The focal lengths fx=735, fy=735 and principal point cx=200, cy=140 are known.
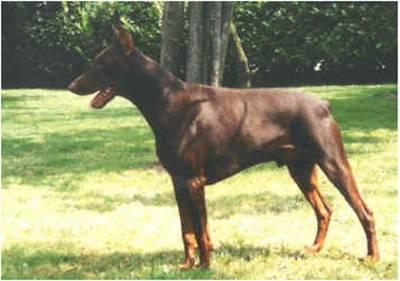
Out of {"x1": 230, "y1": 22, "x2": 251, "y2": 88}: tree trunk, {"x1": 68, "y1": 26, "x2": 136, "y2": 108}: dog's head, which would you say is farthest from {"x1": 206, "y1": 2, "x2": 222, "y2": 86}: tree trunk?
{"x1": 230, "y1": 22, "x2": 251, "y2": 88}: tree trunk

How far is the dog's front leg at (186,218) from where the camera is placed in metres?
5.87

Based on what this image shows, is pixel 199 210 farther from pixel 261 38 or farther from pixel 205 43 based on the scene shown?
pixel 261 38

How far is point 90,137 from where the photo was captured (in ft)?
50.2

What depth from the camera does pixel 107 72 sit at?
19.5 ft

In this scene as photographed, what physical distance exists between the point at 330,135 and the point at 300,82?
20.3m

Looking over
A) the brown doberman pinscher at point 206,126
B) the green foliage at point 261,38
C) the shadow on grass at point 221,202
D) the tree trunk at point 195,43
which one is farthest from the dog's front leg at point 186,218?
the green foliage at point 261,38

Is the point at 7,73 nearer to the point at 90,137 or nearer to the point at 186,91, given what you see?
the point at 90,137

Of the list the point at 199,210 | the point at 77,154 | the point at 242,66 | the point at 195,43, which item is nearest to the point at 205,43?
the point at 195,43

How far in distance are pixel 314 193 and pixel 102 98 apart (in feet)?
6.85

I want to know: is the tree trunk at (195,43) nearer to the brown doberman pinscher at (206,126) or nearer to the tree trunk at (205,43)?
the tree trunk at (205,43)

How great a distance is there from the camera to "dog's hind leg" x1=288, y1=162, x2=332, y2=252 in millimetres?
6477

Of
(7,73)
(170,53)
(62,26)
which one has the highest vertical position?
(170,53)

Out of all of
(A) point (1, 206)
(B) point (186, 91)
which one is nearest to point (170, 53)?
(A) point (1, 206)

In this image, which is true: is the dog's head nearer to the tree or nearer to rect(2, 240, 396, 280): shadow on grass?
rect(2, 240, 396, 280): shadow on grass
